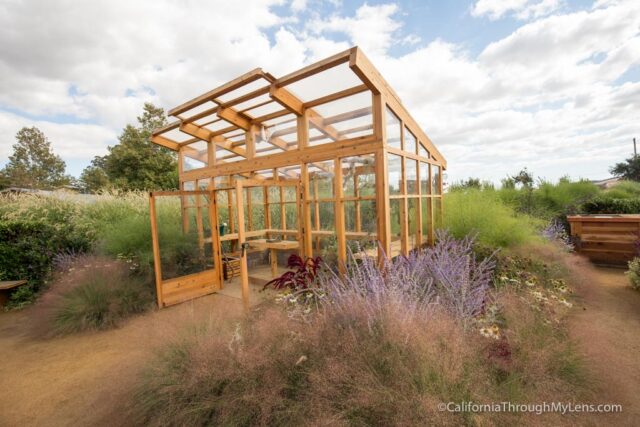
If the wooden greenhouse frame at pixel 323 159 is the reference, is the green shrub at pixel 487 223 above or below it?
below

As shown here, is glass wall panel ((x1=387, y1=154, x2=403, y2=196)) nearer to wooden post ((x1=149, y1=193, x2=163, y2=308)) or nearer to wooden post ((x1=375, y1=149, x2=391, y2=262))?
wooden post ((x1=375, y1=149, x2=391, y2=262))

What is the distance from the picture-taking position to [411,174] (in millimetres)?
4910

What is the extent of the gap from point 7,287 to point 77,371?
11.8 feet

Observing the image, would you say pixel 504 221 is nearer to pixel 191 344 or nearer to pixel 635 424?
pixel 635 424

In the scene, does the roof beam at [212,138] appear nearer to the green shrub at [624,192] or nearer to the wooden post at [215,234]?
the wooden post at [215,234]

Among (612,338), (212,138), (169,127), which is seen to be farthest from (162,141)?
(612,338)

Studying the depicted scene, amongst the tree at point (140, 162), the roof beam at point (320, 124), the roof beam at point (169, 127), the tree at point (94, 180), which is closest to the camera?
the roof beam at point (320, 124)

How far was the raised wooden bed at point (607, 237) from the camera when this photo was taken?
18.9 feet

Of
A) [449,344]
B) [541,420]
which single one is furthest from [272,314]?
[541,420]

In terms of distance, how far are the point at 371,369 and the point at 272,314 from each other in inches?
36.8

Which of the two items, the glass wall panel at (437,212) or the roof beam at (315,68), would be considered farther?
the glass wall panel at (437,212)

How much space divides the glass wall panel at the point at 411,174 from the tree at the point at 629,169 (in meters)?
22.3

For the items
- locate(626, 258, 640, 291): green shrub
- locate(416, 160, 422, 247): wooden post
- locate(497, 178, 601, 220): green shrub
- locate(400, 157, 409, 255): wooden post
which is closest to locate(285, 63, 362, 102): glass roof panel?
locate(400, 157, 409, 255): wooden post

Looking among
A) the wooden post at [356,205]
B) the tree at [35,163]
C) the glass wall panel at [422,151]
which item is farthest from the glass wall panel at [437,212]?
the tree at [35,163]
